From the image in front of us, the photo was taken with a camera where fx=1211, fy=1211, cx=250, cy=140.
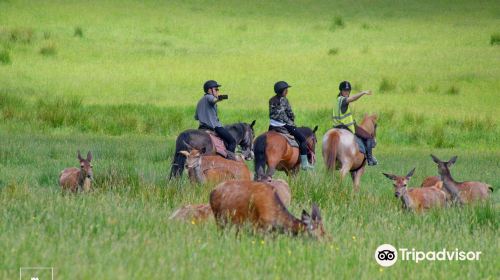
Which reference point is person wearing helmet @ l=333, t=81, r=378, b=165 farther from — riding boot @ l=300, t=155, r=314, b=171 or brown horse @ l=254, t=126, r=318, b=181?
riding boot @ l=300, t=155, r=314, b=171

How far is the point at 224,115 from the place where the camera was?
32156 mm

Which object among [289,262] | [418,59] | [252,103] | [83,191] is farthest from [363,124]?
[418,59]

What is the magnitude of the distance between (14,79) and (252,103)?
815 centimetres

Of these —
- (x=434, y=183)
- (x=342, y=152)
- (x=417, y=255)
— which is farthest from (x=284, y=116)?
(x=417, y=255)

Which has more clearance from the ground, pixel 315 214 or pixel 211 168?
pixel 211 168

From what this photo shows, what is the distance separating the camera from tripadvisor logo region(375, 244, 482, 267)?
10.2m

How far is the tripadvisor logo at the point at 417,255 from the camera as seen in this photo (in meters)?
10.2

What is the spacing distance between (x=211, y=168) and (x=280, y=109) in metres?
3.29

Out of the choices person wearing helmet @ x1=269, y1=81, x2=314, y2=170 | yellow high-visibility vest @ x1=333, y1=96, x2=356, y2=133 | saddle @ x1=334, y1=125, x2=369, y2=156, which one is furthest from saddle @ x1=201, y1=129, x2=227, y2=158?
saddle @ x1=334, y1=125, x2=369, y2=156

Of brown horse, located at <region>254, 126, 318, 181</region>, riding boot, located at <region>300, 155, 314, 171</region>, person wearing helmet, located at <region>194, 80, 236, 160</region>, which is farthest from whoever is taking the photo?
riding boot, located at <region>300, 155, 314, 171</region>

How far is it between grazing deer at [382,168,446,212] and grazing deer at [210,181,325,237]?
4.06 metres

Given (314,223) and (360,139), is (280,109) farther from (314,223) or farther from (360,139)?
(314,223)

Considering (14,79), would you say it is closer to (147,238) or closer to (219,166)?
(219,166)

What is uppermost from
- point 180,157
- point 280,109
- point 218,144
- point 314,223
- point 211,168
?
point 280,109
